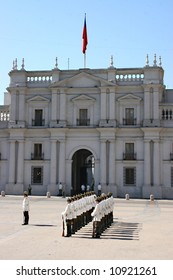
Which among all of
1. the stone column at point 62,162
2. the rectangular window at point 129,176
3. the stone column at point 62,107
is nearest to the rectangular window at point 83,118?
the stone column at point 62,107

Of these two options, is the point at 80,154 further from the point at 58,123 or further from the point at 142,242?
the point at 142,242

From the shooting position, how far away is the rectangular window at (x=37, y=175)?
41.8 meters

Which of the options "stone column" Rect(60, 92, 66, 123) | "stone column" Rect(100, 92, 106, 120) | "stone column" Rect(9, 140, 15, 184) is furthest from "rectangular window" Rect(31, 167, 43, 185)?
"stone column" Rect(100, 92, 106, 120)

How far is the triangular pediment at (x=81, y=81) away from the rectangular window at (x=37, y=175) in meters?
8.57

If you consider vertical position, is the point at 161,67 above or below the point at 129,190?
above

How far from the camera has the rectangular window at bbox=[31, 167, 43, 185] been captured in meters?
41.8

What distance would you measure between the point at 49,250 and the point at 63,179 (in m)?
28.3

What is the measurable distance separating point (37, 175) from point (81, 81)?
1040 centimetres

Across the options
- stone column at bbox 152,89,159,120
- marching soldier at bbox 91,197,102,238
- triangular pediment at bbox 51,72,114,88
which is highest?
triangular pediment at bbox 51,72,114,88

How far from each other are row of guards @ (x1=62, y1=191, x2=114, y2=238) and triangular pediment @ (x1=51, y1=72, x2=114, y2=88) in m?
23.0

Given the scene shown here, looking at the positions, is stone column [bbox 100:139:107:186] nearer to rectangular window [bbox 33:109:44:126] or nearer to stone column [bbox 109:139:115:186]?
stone column [bbox 109:139:115:186]

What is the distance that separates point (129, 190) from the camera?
40.0 meters

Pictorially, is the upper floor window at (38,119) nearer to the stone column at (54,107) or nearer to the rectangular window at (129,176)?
the stone column at (54,107)
